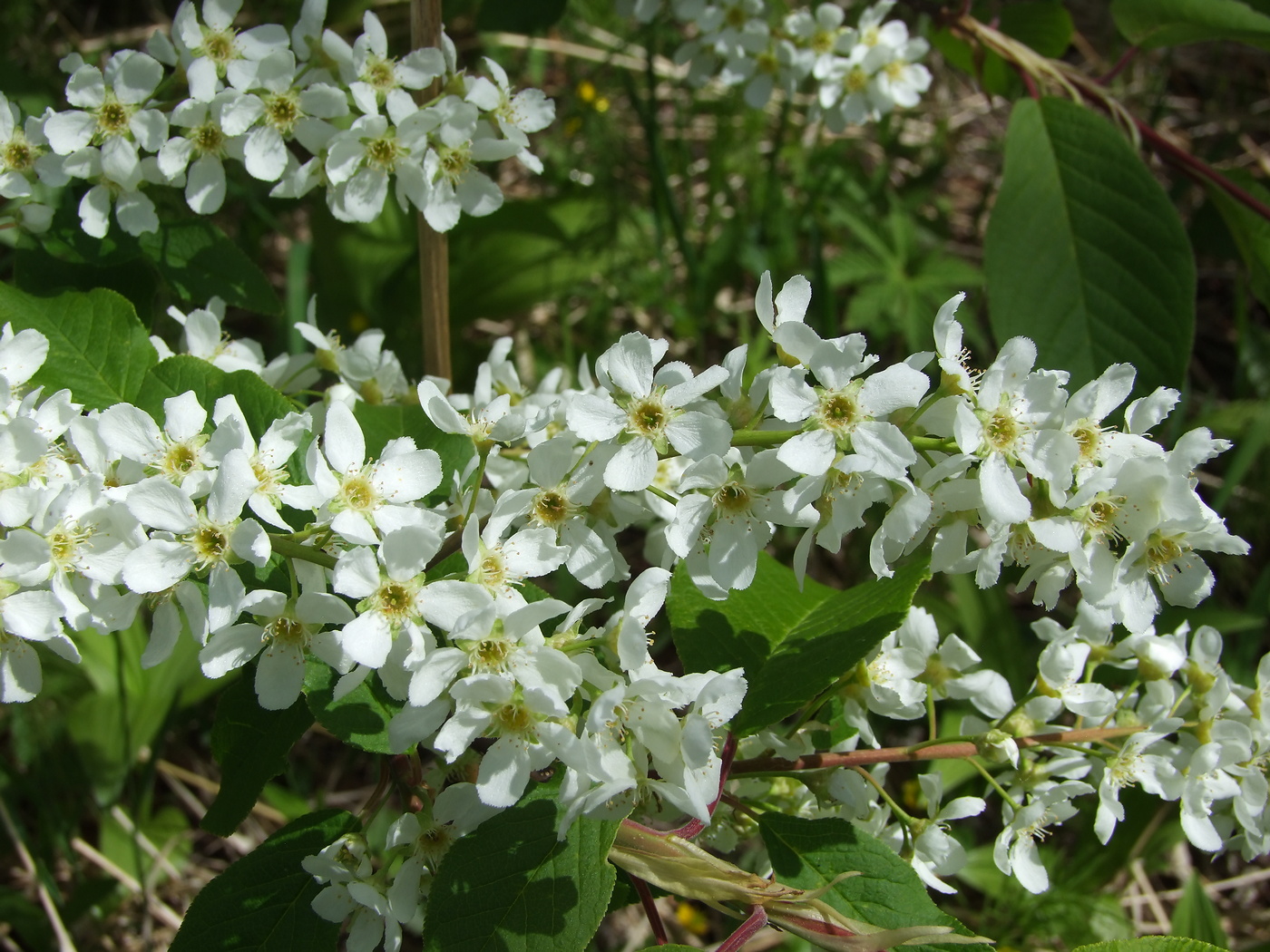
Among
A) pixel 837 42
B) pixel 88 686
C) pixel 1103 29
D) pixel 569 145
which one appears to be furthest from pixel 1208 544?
pixel 1103 29

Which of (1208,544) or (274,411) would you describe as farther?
(274,411)

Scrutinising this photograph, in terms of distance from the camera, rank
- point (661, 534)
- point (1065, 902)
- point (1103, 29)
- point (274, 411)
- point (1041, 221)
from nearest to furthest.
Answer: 1. point (274, 411)
2. point (661, 534)
3. point (1041, 221)
4. point (1065, 902)
5. point (1103, 29)

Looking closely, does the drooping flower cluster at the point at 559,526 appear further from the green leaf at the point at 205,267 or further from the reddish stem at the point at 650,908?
the green leaf at the point at 205,267

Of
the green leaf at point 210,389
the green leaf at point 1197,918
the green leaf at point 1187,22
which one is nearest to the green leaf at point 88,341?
the green leaf at point 210,389

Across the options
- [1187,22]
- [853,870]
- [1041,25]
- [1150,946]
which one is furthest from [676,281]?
[1150,946]

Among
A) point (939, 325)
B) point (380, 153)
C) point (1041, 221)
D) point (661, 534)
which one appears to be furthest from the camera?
point (1041, 221)

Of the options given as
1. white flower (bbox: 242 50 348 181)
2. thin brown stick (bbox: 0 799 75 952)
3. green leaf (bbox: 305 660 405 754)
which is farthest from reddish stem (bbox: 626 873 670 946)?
thin brown stick (bbox: 0 799 75 952)

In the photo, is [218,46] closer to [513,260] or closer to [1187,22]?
[513,260]

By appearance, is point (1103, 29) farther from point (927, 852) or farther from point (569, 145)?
point (927, 852)
